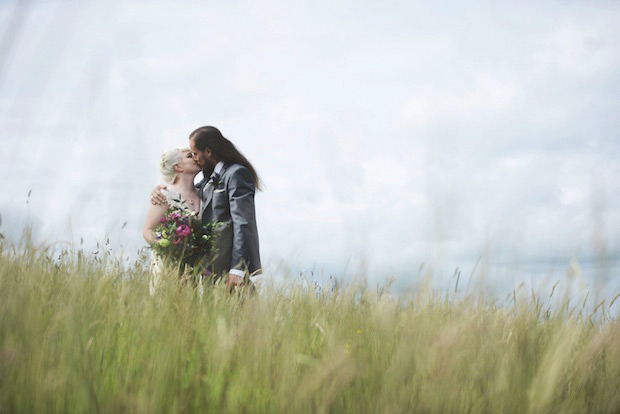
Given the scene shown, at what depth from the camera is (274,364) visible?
2422 millimetres

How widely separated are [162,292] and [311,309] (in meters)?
0.95

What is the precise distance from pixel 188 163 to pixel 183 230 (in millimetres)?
1025

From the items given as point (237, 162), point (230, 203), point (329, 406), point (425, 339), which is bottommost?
point (329, 406)

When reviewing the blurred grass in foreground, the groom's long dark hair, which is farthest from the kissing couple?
the blurred grass in foreground

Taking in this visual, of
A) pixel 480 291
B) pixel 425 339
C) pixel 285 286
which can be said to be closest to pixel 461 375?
pixel 425 339

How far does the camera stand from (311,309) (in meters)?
3.71

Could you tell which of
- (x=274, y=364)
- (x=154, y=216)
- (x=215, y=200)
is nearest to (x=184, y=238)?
(x=215, y=200)

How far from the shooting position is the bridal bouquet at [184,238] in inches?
209

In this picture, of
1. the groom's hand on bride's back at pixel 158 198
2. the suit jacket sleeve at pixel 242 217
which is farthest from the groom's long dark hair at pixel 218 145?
the groom's hand on bride's back at pixel 158 198

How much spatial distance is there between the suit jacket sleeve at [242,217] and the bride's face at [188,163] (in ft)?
2.65

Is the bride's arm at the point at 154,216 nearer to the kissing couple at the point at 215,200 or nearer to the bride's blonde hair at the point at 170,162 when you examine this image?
the kissing couple at the point at 215,200

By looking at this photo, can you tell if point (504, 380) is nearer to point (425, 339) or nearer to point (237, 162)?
point (425, 339)

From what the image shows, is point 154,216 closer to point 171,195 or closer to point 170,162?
point 171,195

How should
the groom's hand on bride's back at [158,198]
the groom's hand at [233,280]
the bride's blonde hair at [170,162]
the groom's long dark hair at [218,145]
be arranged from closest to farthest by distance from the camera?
the groom's hand at [233,280] < the groom's long dark hair at [218,145] < the groom's hand on bride's back at [158,198] < the bride's blonde hair at [170,162]
